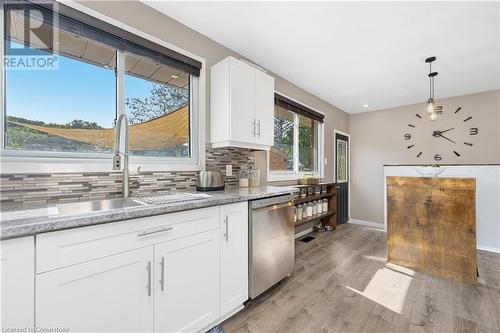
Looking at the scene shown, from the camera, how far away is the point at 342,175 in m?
5.07

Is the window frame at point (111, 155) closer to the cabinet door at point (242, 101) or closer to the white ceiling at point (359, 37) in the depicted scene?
the cabinet door at point (242, 101)

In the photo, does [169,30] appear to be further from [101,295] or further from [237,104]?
[101,295]

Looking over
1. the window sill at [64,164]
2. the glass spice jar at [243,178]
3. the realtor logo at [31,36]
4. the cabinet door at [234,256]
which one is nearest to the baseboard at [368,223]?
the glass spice jar at [243,178]

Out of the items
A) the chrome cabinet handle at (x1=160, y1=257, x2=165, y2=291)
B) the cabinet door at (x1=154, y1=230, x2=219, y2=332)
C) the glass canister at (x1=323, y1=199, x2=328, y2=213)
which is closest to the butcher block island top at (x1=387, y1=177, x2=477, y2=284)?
the glass canister at (x1=323, y1=199, x2=328, y2=213)

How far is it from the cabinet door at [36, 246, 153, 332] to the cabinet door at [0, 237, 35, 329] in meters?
0.03

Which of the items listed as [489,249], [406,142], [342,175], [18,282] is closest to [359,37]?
[18,282]

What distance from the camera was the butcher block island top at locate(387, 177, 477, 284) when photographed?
233 cm

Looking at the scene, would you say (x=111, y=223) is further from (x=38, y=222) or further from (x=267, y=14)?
(x=267, y=14)

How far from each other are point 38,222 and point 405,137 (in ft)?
18.3

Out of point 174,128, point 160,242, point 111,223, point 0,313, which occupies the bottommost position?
point 0,313

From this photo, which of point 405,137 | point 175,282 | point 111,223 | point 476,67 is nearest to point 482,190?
point 405,137

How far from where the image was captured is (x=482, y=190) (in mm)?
3396

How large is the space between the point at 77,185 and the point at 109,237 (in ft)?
2.20

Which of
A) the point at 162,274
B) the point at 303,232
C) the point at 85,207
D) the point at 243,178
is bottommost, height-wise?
the point at 303,232
